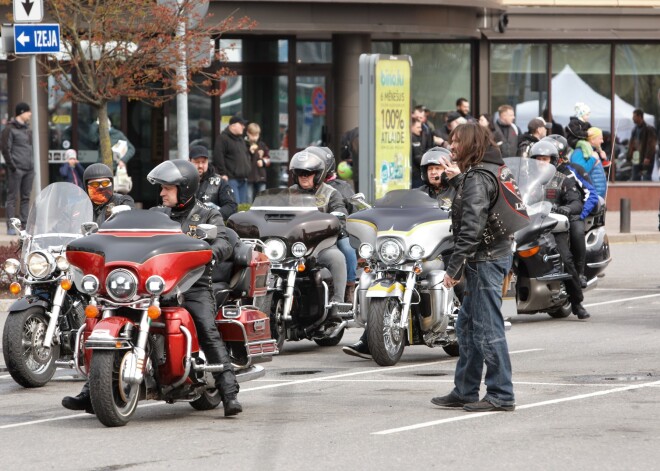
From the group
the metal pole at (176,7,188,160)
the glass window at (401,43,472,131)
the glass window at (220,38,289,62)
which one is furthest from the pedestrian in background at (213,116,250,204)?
the glass window at (401,43,472,131)

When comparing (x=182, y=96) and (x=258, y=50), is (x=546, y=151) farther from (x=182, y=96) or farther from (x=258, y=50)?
(x=258, y=50)

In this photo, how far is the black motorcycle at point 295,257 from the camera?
12.4 meters

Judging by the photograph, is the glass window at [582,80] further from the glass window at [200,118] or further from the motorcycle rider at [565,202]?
the motorcycle rider at [565,202]

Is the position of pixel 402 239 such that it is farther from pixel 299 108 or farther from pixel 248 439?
pixel 299 108

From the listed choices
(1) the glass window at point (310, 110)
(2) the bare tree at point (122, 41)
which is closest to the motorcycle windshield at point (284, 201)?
(2) the bare tree at point (122, 41)

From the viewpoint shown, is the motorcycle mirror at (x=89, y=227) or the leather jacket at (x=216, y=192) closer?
the motorcycle mirror at (x=89, y=227)

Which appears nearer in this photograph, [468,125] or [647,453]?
[647,453]

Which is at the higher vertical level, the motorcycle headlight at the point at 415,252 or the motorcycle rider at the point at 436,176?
the motorcycle rider at the point at 436,176

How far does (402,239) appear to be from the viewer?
11.6m

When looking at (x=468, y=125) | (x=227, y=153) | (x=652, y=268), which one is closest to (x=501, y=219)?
(x=468, y=125)

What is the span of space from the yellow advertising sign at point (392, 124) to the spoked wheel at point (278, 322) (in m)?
7.07

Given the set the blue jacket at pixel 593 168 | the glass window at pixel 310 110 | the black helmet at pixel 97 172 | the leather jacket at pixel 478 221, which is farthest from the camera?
the glass window at pixel 310 110

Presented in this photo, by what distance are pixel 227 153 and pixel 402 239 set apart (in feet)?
38.9

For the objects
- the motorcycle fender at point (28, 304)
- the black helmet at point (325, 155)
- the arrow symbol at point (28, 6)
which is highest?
the arrow symbol at point (28, 6)
